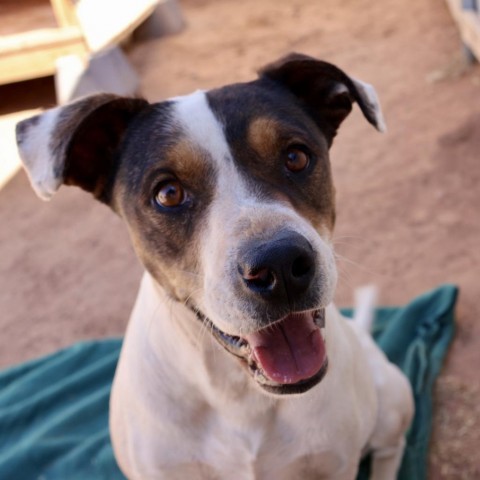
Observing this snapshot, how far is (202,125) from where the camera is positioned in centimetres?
213

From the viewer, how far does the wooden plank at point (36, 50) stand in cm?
697

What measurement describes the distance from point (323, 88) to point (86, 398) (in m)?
2.05

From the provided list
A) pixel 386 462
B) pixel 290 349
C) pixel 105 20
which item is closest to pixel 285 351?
pixel 290 349

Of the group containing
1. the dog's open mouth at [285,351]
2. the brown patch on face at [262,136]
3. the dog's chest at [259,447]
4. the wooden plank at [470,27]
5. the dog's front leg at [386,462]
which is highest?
the brown patch on face at [262,136]

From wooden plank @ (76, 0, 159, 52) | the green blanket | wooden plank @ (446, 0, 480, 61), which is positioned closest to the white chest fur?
the green blanket

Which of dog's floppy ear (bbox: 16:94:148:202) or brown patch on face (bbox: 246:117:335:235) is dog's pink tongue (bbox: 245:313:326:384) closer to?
brown patch on face (bbox: 246:117:335:235)

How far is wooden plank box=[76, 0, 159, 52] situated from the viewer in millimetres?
7130

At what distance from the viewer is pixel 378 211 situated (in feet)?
15.9

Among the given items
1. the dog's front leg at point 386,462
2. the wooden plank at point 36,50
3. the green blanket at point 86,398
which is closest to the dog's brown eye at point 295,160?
the dog's front leg at point 386,462

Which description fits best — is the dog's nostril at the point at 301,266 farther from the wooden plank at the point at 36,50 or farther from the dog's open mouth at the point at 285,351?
the wooden plank at the point at 36,50

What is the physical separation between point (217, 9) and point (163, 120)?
8.13 meters

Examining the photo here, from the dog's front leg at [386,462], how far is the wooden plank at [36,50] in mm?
5359

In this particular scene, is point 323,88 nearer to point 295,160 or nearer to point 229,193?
point 295,160

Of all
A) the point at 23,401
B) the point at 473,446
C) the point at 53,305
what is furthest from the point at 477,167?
the point at 23,401
